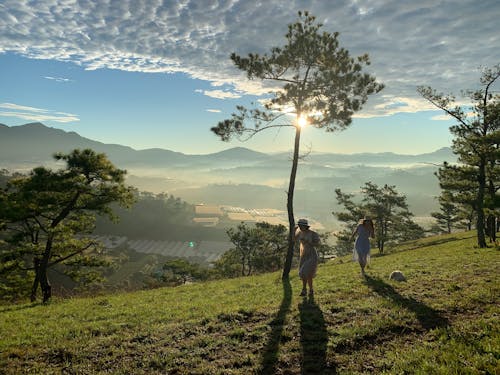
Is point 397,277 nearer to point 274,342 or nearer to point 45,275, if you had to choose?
point 274,342

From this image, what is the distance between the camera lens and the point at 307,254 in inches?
457

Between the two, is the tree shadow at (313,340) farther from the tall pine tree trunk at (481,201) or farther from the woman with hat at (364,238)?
the tall pine tree trunk at (481,201)

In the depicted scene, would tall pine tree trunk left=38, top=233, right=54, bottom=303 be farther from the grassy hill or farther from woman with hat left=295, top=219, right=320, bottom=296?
woman with hat left=295, top=219, right=320, bottom=296

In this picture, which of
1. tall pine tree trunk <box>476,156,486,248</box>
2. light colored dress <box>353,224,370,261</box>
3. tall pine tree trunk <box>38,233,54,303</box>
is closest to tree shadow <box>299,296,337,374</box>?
light colored dress <box>353,224,370,261</box>

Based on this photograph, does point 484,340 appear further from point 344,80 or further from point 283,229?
point 283,229

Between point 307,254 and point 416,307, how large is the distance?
12.3ft

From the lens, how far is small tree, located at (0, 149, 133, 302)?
62.1 feet

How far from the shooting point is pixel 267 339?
313 inches

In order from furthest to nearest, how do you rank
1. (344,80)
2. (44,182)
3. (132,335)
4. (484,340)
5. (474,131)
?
(474,131), (44,182), (344,80), (132,335), (484,340)

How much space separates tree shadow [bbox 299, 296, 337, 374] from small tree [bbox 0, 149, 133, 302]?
14782 mm

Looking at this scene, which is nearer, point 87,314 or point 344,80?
point 87,314

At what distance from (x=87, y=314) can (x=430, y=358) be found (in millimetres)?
11401

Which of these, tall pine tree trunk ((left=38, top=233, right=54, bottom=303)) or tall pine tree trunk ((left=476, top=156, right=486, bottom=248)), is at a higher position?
tall pine tree trunk ((left=476, top=156, right=486, bottom=248))

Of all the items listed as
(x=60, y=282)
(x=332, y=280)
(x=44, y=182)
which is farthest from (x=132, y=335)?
(x=60, y=282)
